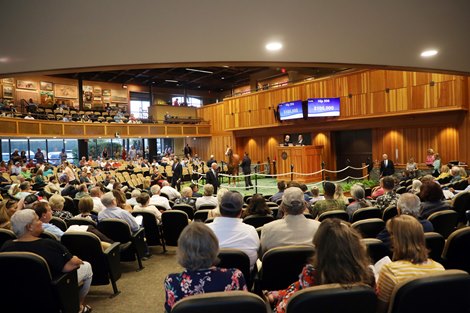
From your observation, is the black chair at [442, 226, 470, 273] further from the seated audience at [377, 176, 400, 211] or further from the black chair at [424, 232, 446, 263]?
the seated audience at [377, 176, 400, 211]

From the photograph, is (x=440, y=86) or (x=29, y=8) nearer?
(x=29, y=8)

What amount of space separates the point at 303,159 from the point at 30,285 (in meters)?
12.4

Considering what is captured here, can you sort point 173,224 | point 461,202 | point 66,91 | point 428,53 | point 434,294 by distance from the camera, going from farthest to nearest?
point 66,91 < point 173,224 < point 461,202 < point 428,53 < point 434,294

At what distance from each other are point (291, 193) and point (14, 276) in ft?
7.69

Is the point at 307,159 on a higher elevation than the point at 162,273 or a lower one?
higher

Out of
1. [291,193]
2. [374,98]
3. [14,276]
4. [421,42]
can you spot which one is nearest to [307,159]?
[374,98]

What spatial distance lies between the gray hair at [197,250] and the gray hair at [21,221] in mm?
1576

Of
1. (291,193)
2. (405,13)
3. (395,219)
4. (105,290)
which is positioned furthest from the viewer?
(105,290)

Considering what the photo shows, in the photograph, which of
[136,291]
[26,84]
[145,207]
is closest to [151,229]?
[145,207]

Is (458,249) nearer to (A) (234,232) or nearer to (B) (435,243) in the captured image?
(B) (435,243)

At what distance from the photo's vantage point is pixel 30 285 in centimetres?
264

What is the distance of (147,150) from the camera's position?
86.0 ft

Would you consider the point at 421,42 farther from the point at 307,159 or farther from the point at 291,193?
the point at 307,159

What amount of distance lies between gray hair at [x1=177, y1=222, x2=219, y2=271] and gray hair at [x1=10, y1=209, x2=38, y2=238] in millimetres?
1576
